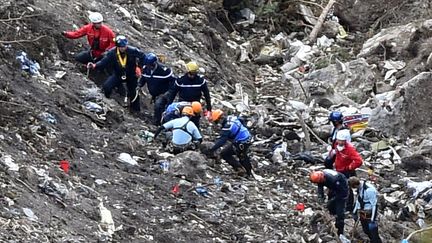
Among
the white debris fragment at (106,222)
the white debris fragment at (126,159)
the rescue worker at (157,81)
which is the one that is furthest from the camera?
the rescue worker at (157,81)

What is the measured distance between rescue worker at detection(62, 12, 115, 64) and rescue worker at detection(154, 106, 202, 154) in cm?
213

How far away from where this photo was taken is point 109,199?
11.0m

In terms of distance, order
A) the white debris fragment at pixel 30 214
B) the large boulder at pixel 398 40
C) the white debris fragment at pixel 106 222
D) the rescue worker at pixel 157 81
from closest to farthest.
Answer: the white debris fragment at pixel 30 214 < the white debris fragment at pixel 106 222 < the rescue worker at pixel 157 81 < the large boulder at pixel 398 40

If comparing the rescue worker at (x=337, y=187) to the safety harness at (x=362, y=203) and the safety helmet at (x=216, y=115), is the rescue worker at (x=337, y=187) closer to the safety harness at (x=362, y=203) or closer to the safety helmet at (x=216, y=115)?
the safety harness at (x=362, y=203)

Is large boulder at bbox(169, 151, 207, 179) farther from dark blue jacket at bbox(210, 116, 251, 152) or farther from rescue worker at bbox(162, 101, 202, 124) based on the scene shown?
rescue worker at bbox(162, 101, 202, 124)

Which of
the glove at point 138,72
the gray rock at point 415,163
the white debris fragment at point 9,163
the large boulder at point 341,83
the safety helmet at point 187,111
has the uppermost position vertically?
the white debris fragment at point 9,163

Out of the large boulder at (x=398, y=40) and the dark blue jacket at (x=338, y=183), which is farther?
the large boulder at (x=398, y=40)

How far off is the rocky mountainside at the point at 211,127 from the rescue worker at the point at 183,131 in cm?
27

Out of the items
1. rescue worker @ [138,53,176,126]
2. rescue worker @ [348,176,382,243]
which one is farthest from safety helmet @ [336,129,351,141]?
rescue worker @ [138,53,176,126]

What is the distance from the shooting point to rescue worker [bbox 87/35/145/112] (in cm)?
1416

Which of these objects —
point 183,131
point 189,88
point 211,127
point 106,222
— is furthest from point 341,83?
point 106,222

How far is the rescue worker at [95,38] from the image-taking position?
47.8ft

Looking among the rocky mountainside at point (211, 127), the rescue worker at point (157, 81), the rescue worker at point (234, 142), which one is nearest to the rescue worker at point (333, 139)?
the rocky mountainside at point (211, 127)

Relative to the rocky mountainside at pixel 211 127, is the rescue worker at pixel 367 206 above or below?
above
